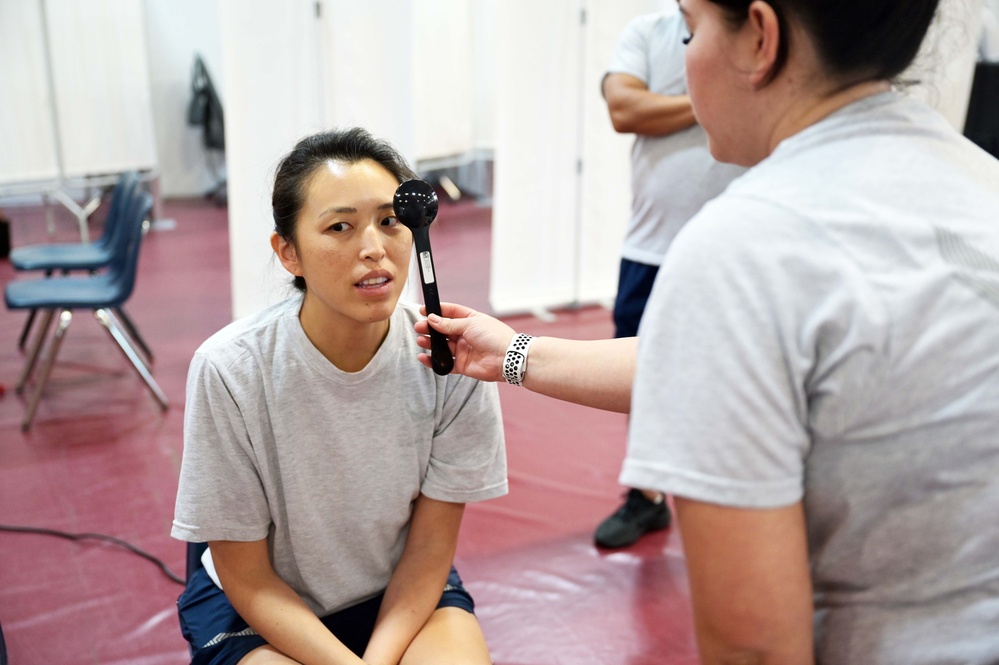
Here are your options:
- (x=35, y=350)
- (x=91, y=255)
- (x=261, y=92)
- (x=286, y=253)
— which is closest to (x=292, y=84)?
(x=261, y=92)

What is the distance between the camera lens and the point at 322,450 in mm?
1369

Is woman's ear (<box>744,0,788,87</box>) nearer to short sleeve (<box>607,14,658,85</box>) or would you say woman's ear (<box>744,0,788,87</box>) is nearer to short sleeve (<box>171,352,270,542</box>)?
short sleeve (<box>171,352,270,542</box>)

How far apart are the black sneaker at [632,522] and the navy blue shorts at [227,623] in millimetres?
935

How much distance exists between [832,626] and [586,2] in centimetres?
389

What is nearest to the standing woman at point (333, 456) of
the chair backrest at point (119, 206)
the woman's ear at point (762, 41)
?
the woman's ear at point (762, 41)

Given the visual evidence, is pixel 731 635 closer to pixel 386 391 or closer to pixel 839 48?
pixel 839 48

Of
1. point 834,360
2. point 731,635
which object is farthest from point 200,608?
point 834,360

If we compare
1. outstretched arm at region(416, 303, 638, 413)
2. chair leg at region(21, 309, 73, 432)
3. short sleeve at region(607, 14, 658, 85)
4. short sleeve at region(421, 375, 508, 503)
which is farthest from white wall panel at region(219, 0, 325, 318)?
outstretched arm at region(416, 303, 638, 413)

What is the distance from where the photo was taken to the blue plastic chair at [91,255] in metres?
3.74

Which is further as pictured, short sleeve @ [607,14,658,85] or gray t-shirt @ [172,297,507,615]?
short sleeve @ [607,14,658,85]

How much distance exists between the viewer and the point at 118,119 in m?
6.32

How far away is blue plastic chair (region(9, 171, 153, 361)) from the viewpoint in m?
3.74

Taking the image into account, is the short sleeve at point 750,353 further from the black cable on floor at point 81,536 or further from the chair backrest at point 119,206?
the chair backrest at point 119,206

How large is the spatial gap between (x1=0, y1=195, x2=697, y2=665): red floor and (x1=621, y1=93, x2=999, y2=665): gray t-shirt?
137cm
